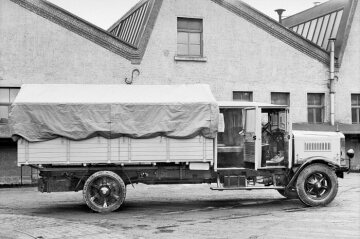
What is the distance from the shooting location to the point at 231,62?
24594 mm

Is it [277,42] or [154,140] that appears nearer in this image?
[154,140]

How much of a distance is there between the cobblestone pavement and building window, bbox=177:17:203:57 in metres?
8.51

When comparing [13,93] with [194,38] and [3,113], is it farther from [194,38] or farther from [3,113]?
[194,38]

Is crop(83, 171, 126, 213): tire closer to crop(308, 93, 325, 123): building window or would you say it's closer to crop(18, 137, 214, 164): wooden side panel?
crop(18, 137, 214, 164): wooden side panel

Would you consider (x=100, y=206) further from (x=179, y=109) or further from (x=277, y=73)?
(x=277, y=73)

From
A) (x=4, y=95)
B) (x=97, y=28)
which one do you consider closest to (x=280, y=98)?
(x=97, y=28)

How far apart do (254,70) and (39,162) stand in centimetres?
1400

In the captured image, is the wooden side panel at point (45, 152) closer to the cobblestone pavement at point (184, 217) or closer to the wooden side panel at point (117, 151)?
the wooden side panel at point (117, 151)

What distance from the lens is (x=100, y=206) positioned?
1312cm

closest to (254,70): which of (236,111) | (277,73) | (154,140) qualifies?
(277,73)

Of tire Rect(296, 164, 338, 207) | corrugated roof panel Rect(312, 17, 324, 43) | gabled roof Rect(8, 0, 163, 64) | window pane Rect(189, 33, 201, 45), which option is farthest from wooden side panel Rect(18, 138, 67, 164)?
corrugated roof panel Rect(312, 17, 324, 43)

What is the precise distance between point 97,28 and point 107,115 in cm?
989

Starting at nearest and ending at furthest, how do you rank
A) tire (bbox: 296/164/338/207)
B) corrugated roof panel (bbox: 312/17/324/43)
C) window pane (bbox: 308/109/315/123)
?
1. tire (bbox: 296/164/338/207)
2. window pane (bbox: 308/109/315/123)
3. corrugated roof panel (bbox: 312/17/324/43)

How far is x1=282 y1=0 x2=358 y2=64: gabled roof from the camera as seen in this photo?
87.8 feet
